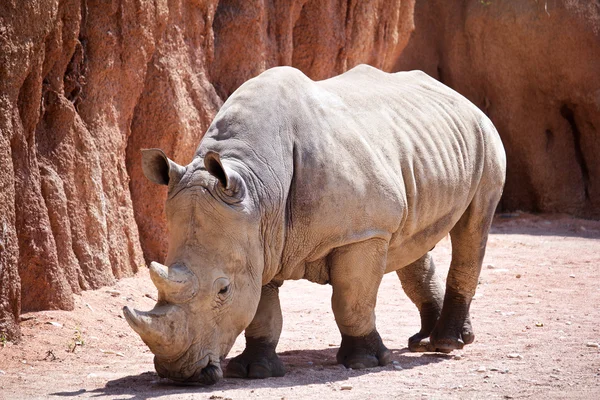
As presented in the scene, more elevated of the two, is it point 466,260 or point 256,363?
point 466,260

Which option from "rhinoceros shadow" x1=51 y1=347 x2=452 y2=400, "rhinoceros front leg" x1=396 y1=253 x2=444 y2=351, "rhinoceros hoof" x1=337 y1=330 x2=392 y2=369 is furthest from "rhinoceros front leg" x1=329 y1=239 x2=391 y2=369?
"rhinoceros front leg" x1=396 y1=253 x2=444 y2=351

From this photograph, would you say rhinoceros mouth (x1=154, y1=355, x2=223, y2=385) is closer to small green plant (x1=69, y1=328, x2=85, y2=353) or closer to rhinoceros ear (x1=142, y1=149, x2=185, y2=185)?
rhinoceros ear (x1=142, y1=149, x2=185, y2=185)

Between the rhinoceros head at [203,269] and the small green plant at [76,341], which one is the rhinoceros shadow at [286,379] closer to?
the rhinoceros head at [203,269]

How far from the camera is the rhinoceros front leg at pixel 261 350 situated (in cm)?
607

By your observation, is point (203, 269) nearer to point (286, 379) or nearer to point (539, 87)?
point (286, 379)

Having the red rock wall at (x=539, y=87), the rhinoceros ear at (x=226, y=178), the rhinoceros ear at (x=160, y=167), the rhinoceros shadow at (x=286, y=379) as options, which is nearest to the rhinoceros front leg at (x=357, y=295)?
the rhinoceros shadow at (x=286, y=379)

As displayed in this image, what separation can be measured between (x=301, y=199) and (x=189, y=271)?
3.28ft

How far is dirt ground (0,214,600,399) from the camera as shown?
5.58m

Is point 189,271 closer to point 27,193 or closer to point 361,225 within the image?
point 361,225

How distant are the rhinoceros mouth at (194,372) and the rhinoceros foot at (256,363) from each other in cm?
58

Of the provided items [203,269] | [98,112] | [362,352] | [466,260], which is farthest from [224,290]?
[98,112]

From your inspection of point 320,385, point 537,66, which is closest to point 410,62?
point 537,66

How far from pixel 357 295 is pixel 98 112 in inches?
160

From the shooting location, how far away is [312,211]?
606cm
